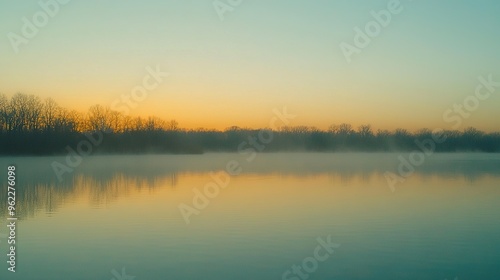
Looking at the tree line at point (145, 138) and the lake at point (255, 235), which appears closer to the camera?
the lake at point (255, 235)

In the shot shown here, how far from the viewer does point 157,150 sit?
7519 cm

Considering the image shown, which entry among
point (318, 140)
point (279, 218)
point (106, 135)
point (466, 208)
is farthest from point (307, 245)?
point (318, 140)

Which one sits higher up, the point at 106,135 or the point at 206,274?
the point at 106,135

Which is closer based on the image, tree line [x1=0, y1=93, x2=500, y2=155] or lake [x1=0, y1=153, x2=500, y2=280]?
lake [x1=0, y1=153, x2=500, y2=280]

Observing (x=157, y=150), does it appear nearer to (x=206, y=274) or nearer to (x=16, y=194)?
(x=16, y=194)

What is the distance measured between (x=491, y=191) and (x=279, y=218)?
380 inches

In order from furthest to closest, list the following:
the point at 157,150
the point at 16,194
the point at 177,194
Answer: the point at 157,150
the point at 177,194
the point at 16,194

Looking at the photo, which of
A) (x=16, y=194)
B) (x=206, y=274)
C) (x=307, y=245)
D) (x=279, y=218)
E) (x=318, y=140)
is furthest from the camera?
(x=318, y=140)

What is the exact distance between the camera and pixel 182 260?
7.35 metres

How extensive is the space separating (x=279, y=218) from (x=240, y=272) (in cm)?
462

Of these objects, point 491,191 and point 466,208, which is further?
point 491,191

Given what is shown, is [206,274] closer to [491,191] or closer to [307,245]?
[307,245]

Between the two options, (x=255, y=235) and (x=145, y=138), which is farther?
(x=145, y=138)

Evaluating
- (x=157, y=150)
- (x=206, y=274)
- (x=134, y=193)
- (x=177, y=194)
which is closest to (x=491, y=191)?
(x=177, y=194)
